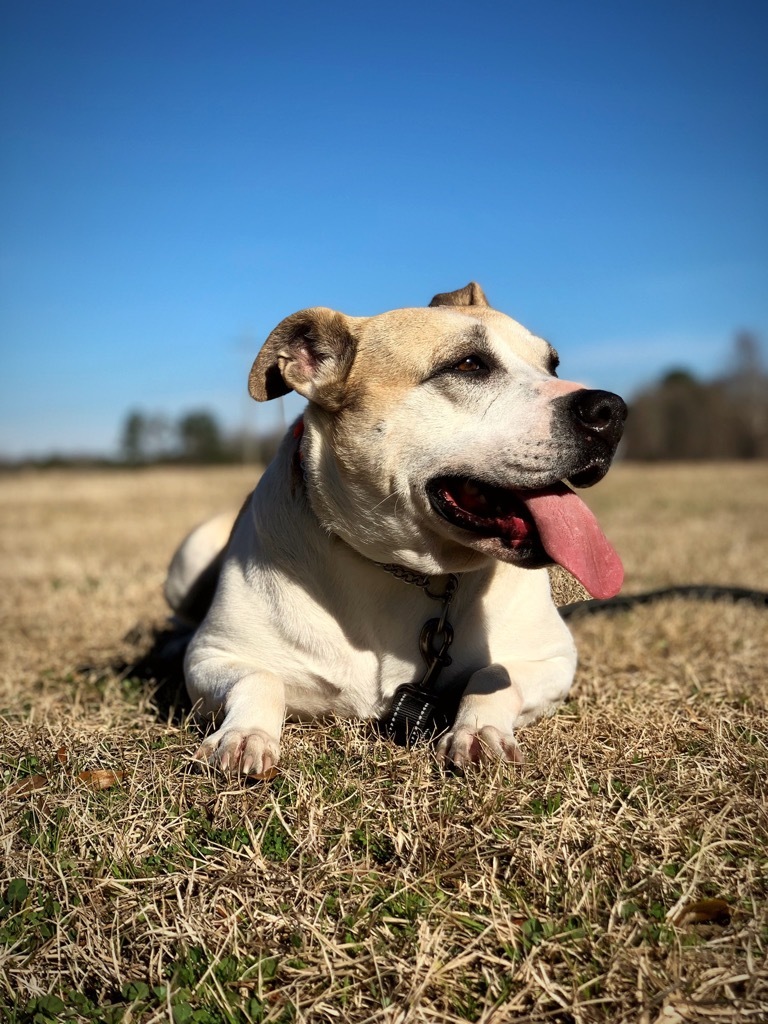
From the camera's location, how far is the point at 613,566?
274 centimetres

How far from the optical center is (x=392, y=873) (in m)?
2.09

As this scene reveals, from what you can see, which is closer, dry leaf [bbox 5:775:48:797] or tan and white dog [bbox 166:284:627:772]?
dry leaf [bbox 5:775:48:797]

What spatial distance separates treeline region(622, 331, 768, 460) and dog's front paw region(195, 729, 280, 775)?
39613 millimetres

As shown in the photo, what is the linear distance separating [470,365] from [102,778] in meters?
1.84

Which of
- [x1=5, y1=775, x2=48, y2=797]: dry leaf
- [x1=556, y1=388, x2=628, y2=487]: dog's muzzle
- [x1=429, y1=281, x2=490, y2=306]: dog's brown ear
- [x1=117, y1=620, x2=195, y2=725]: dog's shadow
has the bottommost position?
[x1=117, y1=620, x2=195, y2=725]: dog's shadow

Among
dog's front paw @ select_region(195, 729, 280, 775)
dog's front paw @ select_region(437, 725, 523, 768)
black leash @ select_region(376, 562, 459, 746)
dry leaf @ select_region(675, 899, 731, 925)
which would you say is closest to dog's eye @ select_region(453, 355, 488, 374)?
black leash @ select_region(376, 562, 459, 746)

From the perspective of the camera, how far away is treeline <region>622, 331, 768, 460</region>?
136 ft

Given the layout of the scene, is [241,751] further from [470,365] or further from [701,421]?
[701,421]

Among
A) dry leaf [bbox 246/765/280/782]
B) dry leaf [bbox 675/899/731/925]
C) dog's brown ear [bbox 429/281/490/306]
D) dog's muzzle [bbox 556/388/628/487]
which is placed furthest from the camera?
dog's brown ear [bbox 429/281/490/306]

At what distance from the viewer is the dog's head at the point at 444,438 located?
2.68 metres

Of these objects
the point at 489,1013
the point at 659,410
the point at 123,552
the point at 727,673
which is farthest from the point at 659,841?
the point at 659,410

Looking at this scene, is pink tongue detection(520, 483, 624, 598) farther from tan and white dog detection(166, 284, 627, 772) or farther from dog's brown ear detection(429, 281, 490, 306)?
dog's brown ear detection(429, 281, 490, 306)

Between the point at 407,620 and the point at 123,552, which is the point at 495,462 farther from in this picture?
the point at 123,552

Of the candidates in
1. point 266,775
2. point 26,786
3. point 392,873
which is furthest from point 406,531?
point 26,786
